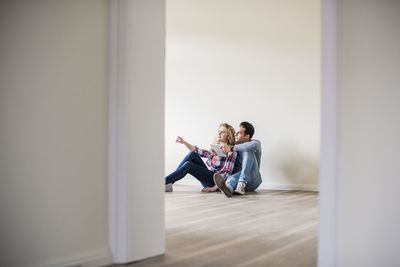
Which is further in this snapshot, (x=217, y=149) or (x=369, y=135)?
(x=217, y=149)

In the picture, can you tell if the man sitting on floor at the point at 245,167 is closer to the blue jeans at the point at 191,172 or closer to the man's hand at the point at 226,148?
the man's hand at the point at 226,148

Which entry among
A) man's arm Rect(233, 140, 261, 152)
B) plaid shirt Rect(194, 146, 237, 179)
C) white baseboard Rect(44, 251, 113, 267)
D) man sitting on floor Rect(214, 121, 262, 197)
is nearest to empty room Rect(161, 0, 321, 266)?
man sitting on floor Rect(214, 121, 262, 197)

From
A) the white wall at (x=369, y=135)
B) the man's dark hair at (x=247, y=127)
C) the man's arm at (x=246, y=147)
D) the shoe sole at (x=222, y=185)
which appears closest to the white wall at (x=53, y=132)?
the white wall at (x=369, y=135)

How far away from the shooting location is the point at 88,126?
178cm

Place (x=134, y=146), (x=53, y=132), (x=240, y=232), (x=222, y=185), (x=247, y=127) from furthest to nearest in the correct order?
(x=247, y=127)
(x=222, y=185)
(x=240, y=232)
(x=134, y=146)
(x=53, y=132)

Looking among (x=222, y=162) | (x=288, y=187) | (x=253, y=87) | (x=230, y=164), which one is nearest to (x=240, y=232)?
(x=230, y=164)

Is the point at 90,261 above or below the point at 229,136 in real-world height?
below

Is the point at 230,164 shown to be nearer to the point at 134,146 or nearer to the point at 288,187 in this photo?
the point at 288,187

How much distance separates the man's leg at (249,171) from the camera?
15.6 ft

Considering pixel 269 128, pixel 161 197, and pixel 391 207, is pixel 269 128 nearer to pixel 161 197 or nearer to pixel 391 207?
pixel 161 197

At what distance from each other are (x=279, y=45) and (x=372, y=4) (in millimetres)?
4029

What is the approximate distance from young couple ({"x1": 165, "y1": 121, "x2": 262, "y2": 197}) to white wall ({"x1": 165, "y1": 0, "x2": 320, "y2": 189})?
0.47 m

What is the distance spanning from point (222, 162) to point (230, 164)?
145 millimetres

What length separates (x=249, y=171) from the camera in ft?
15.7
